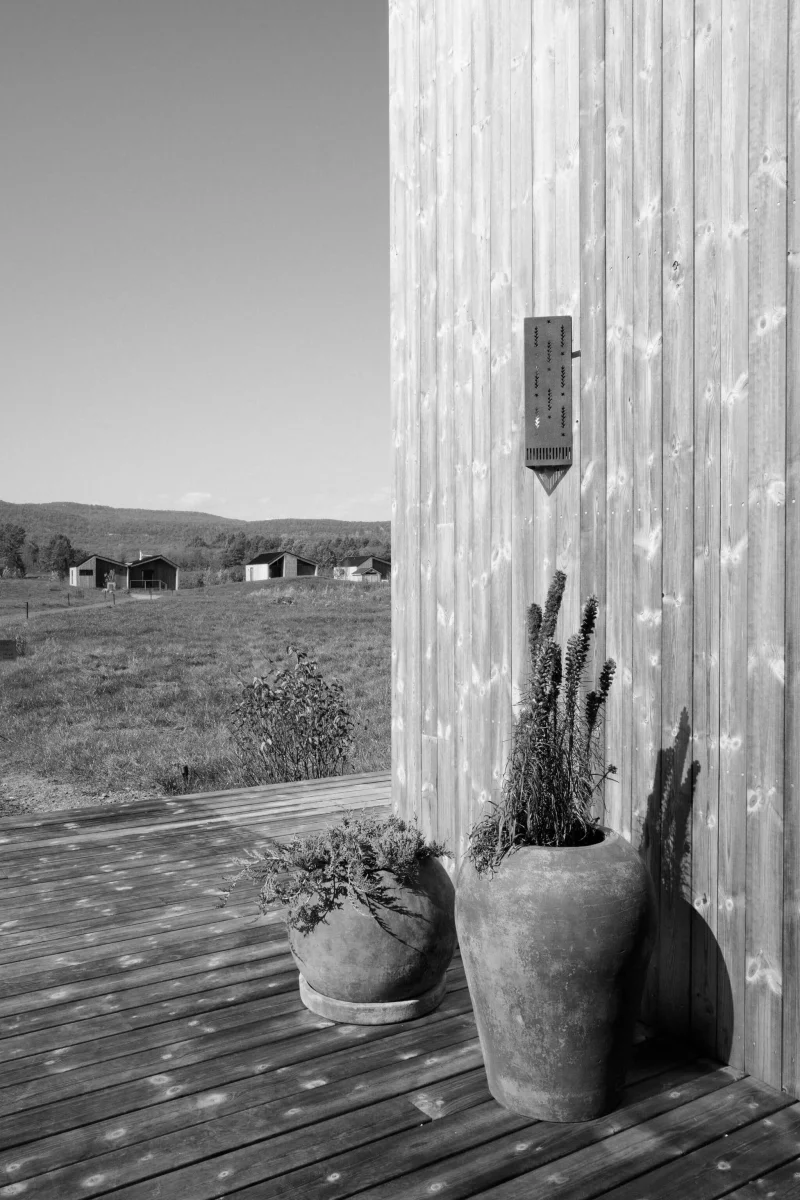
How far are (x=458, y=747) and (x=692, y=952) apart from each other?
1257 mm

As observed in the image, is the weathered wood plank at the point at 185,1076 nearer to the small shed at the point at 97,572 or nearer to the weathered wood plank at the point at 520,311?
the weathered wood plank at the point at 520,311

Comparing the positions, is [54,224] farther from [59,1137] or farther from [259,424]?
[259,424]

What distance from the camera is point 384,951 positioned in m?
2.57

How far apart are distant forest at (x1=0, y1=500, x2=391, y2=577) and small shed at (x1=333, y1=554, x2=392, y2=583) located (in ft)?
5.79

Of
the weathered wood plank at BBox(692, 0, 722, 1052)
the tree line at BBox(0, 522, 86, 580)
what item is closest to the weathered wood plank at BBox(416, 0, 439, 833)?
the weathered wood plank at BBox(692, 0, 722, 1052)

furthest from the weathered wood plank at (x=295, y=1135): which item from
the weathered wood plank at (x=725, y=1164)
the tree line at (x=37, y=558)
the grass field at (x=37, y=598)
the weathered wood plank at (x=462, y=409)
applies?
the tree line at (x=37, y=558)

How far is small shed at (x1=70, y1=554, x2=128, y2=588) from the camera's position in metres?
69.6

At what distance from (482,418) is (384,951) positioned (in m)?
1.82

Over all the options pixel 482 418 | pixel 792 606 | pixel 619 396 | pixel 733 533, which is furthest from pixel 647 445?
pixel 482 418

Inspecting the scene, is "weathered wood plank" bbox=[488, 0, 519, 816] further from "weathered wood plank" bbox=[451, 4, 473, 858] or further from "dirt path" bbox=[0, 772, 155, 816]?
"dirt path" bbox=[0, 772, 155, 816]

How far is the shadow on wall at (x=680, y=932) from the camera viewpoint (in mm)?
2414

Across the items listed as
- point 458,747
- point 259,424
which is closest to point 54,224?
point 458,747

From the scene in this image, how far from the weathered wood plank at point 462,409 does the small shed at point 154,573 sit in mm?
68616

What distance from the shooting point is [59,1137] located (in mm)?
2113
